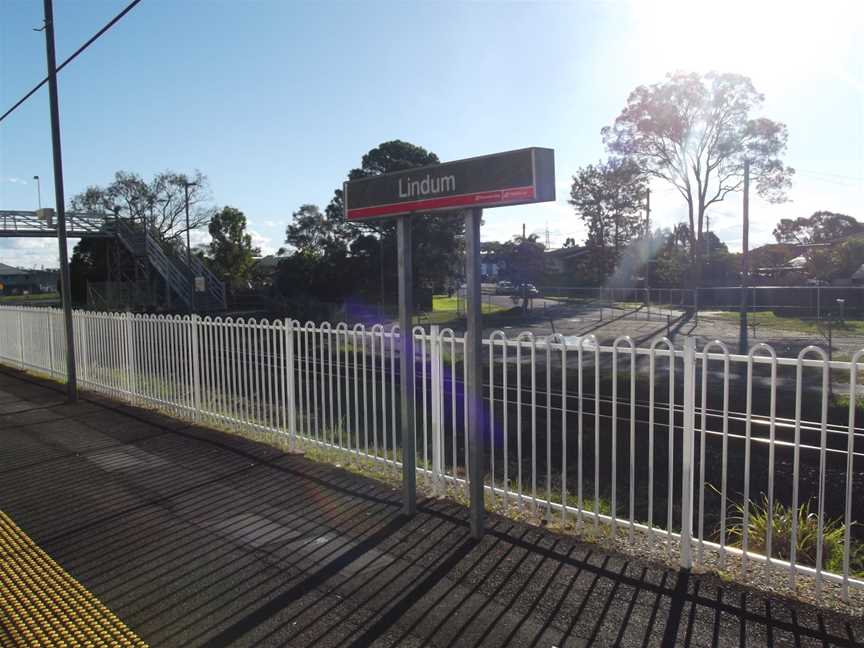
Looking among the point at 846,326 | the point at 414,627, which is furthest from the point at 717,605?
the point at 846,326

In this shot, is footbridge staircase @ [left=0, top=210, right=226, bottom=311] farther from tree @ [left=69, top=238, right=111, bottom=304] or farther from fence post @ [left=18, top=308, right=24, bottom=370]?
fence post @ [left=18, top=308, right=24, bottom=370]

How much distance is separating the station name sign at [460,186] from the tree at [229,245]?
4367 cm

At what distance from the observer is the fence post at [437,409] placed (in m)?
5.53

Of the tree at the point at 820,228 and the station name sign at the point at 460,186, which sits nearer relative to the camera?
the station name sign at the point at 460,186

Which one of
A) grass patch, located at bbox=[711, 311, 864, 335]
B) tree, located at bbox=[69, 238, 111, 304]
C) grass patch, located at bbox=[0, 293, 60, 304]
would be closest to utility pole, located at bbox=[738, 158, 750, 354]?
grass patch, located at bbox=[711, 311, 864, 335]

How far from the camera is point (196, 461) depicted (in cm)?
681

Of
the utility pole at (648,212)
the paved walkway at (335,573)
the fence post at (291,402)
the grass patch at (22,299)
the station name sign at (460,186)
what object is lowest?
the paved walkway at (335,573)

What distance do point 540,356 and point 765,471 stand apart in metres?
11.5

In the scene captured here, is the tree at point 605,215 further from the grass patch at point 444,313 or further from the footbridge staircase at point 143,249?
the footbridge staircase at point 143,249

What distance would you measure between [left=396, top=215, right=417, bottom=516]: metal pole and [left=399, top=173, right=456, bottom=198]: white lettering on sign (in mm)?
205

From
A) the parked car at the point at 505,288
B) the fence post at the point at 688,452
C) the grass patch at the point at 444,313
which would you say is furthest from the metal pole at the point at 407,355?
the parked car at the point at 505,288

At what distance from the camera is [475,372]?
4809 millimetres

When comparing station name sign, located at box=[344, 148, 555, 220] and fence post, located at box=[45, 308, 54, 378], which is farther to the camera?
fence post, located at box=[45, 308, 54, 378]

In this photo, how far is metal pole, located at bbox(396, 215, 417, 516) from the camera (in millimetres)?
5145
